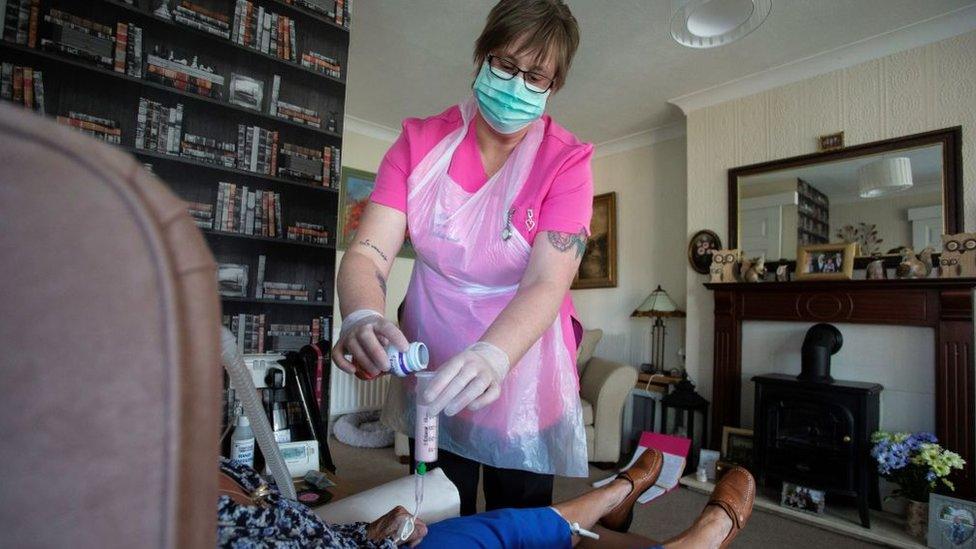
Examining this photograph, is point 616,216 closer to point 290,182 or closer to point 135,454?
point 290,182

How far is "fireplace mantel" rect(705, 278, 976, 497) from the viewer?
234cm

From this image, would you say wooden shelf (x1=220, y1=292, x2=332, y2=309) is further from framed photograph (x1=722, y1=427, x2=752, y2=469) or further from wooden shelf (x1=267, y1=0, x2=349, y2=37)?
framed photograph (x1=722, y1=427, x2=752, y2=469)

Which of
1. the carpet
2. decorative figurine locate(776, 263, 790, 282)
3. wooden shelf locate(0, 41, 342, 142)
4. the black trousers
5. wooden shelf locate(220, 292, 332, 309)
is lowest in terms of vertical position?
the carpet

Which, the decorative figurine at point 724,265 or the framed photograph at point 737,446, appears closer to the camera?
the framed photograph at point 737,446

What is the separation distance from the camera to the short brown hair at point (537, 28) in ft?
3.16

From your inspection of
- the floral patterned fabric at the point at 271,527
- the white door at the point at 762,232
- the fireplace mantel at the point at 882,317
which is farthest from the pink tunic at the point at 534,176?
the white door at the point at 762,232

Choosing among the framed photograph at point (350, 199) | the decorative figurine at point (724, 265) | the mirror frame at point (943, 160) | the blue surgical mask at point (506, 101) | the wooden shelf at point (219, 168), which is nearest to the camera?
the blue surgical mask at point (506, 101)

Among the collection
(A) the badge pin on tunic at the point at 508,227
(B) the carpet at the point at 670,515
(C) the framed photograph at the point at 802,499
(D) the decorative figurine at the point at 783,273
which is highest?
(D) the decorative figurine at the point at 783,273

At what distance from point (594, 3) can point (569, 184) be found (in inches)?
78.1

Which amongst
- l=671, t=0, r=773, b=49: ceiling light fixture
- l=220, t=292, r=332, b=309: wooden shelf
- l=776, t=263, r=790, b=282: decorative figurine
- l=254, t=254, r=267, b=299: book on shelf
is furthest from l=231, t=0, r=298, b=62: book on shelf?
l=776, t=263, r=790, b=282: decorative figurine

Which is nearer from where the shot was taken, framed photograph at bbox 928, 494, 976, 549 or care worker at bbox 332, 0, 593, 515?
care worker at bbox 332, 0, 593, 515

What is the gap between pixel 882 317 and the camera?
2.59 metres

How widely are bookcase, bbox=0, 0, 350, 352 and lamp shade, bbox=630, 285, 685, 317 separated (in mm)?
2495

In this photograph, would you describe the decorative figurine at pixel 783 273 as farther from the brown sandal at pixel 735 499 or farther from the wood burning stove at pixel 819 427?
the brown sandal at pixel 735 499
